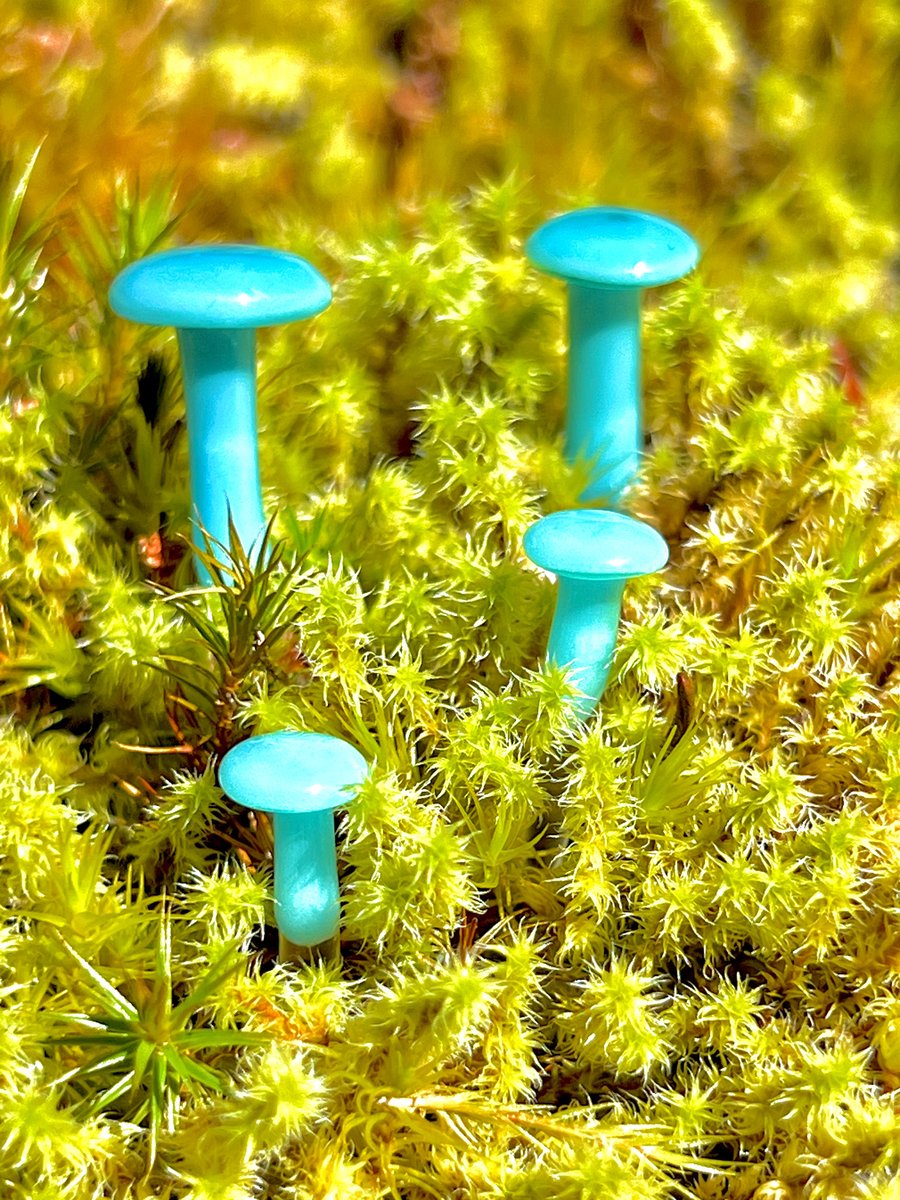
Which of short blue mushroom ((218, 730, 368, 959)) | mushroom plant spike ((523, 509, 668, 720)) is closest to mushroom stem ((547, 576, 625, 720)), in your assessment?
mushroom plant spike ((523, 509, 668, 720))

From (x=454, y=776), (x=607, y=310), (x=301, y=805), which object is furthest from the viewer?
(x=607, y=310)

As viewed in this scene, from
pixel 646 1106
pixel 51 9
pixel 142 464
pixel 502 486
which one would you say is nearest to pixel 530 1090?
pixel 646 1106

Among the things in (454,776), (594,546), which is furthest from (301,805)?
(594,546)

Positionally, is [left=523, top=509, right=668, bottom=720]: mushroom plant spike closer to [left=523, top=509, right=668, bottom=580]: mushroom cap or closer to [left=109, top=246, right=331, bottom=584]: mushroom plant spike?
[left=523, top=509, right=668, bottom=580]: mushroom cap

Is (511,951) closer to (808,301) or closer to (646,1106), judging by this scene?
(646,1106)

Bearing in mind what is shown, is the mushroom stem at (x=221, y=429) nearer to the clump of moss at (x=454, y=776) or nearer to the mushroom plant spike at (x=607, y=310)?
the clump of moss at (x=454, y=776)

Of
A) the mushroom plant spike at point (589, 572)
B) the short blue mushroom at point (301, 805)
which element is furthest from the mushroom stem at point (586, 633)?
the short blue mushroom at point (301, 805)

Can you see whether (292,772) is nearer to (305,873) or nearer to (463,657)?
(305,873)
